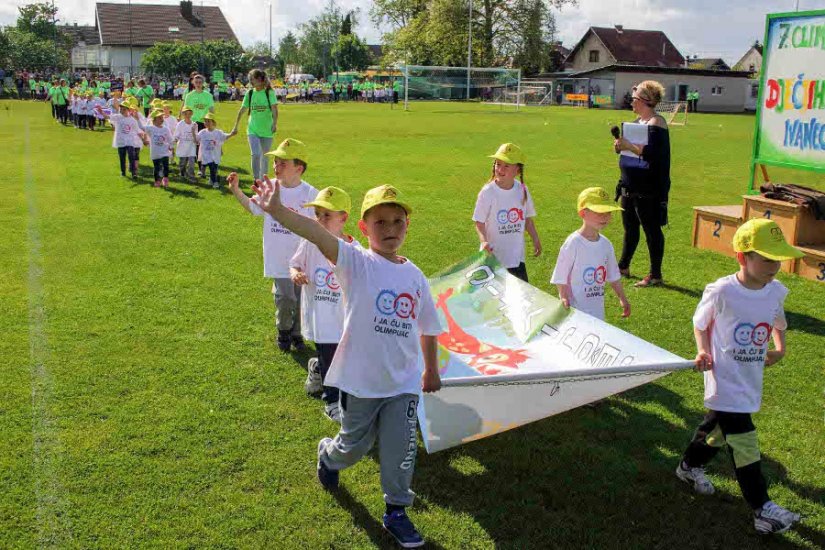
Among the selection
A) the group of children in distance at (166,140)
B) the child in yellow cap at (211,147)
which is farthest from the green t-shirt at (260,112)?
the child in yellow cap at (211,147)

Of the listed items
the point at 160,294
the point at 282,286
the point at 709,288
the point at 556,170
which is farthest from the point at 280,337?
the point at 556,170

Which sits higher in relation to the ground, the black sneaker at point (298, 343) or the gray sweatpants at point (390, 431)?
the gray sweatpants at point (390, 431)

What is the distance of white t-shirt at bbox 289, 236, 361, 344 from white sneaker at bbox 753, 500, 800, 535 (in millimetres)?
2830

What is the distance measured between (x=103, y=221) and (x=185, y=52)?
6510 cm

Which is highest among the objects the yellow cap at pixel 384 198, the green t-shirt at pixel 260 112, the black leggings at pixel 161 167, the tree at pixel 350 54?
the tree at pixel 350 54

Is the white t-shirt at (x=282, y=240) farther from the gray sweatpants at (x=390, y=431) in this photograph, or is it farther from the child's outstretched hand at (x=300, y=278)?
the gray sweatpants at (x=390, y=431)

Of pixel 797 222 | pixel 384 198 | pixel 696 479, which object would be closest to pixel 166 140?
pixel 797 222

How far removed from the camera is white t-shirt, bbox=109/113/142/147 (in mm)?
16891

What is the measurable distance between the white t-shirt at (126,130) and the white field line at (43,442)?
8.57 m

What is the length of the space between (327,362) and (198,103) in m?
13.8

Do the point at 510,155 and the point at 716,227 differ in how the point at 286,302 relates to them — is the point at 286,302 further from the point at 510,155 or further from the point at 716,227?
the point at 716,227

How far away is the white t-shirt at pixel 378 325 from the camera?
3953 millimetres

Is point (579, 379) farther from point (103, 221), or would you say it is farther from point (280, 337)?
point (103, 221)

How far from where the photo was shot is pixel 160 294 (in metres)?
8.69
